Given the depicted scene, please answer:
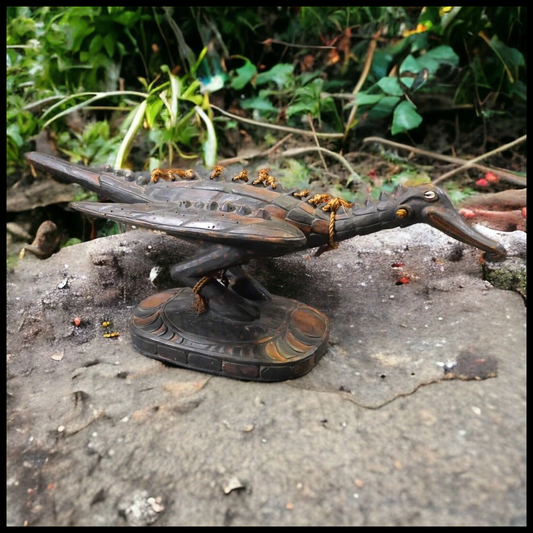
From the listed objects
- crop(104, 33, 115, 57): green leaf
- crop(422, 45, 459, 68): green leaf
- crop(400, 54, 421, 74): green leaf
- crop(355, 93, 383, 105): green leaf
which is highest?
crop(104, 33, 115, 57): green leaf

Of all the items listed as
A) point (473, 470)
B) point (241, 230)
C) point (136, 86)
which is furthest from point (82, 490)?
point (136, 86)

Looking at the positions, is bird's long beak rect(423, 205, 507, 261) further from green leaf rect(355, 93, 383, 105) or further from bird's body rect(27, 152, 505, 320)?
green leaf rect(355, 93, 383, 105)

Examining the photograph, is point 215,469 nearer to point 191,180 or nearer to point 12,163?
point 191,180

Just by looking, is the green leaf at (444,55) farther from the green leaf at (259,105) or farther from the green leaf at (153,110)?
the green leaf at (153,110)

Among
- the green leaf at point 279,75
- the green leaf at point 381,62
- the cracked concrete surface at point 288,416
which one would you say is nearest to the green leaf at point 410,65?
the green leaf at point 381,62

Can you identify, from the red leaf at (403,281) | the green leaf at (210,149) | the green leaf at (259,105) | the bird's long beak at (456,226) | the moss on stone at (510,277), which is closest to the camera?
the bird's long beak at (456,226)

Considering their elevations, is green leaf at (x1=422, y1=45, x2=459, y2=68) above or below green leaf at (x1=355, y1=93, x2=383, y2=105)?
above

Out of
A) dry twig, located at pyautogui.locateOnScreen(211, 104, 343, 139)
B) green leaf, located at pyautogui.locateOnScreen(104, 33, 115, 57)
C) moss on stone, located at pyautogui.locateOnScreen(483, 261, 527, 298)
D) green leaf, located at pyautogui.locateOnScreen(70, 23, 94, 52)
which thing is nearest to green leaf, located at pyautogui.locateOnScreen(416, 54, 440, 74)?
dry twig, located at pyautogui.locateOnScreen(211, 104, 343, 139)
